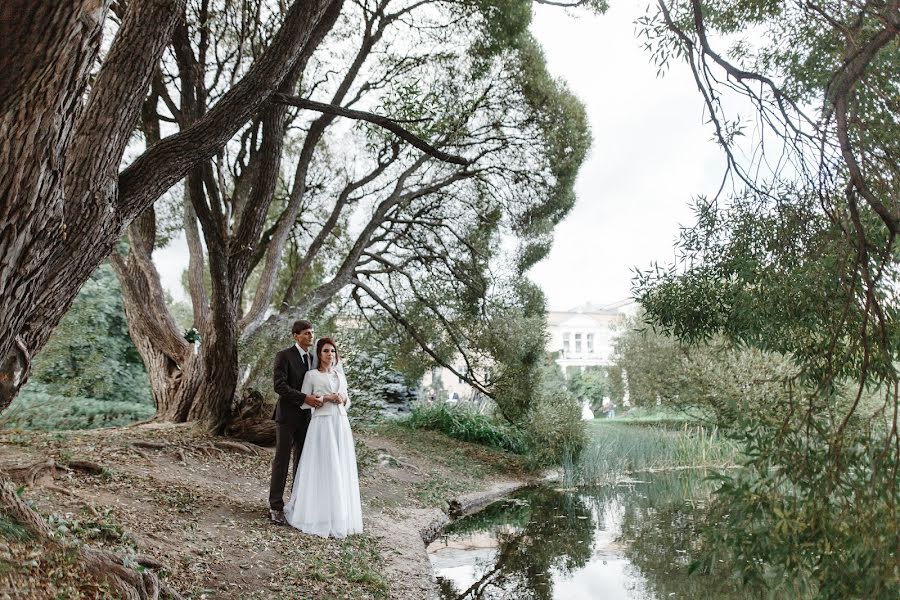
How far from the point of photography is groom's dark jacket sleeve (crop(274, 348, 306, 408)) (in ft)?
21.3

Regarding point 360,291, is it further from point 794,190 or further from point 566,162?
point 794,190

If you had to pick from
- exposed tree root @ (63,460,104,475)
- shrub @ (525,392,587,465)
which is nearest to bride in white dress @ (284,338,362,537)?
exposed tree root @ (63,460,104,475)

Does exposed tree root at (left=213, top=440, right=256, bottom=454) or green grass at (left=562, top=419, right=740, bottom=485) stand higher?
exposed tree root at (left=213, top=440, right=256, bottom=454)

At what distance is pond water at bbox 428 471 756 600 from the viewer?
6328mm

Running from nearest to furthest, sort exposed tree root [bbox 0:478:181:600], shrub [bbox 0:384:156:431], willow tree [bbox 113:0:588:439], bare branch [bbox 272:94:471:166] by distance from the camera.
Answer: exposed tree root [bbox 0:478:181:600], bare branch [bbox 272:94:471:166], willow tree [bbox 113:0:588:439], shrub [bbox 0:384:156:431]

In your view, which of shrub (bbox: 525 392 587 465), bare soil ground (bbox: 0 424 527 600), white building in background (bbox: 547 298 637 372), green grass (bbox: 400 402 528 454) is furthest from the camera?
white building in background (bbox: 547 298 637 372)

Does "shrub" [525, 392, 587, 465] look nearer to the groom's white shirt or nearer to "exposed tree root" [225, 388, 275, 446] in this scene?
"exposed tree root" [225, 388, 275, 446]

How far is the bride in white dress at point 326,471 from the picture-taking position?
247 inches

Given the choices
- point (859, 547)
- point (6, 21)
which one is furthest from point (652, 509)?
point (6, 21)

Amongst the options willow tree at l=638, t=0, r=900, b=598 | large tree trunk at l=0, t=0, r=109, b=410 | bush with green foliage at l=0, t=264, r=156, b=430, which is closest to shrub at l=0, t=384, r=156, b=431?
bush with green foliage at l=0, t=264, r=156, b=430

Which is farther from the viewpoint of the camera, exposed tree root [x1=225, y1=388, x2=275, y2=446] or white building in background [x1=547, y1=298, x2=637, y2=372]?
white building in background [x1=547, y1=298, x2=637, y2=372]

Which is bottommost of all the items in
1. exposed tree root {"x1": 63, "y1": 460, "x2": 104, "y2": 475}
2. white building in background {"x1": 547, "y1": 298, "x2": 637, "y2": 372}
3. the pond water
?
the pond water

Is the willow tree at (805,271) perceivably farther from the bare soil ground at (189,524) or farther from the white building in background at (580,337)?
the white building in background at (580,337)

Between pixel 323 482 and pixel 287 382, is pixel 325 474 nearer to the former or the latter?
pixel 323 482
